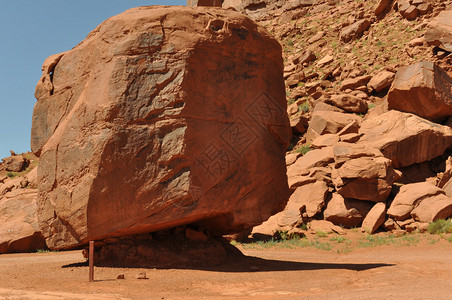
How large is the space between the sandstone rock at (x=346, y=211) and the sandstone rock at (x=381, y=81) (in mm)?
8023

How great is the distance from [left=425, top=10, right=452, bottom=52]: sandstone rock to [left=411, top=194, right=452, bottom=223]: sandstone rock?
9.60 meters

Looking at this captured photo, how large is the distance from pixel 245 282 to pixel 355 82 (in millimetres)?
16776

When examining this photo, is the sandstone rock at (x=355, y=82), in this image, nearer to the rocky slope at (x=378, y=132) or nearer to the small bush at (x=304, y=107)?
the rocky slope at (x=378, y=132)

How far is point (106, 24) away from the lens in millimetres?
6816

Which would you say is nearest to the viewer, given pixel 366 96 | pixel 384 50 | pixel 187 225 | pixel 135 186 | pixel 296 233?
pixel 135 186

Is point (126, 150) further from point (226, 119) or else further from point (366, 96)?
point (366, 96)

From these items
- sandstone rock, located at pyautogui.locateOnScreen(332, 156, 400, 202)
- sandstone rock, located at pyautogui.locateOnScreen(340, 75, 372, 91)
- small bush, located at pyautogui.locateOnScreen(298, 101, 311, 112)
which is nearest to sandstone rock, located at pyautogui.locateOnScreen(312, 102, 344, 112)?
small bush, located at pyautogui.locateOnScreen(298, 101, 311, 112)

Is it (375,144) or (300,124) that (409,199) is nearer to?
(375,144)

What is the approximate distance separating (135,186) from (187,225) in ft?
4.96

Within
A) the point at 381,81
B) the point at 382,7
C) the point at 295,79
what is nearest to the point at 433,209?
the point at 381,81

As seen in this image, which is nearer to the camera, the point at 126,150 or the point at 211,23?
the point at 126,150

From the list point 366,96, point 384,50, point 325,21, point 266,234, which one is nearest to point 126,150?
point 266,234

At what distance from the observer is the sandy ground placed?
4.77 meters

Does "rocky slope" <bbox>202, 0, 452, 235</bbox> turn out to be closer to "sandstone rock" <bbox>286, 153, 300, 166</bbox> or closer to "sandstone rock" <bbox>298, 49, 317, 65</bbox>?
"sandstone rock" <bbox>286, 153, 300, 166</bbox>
